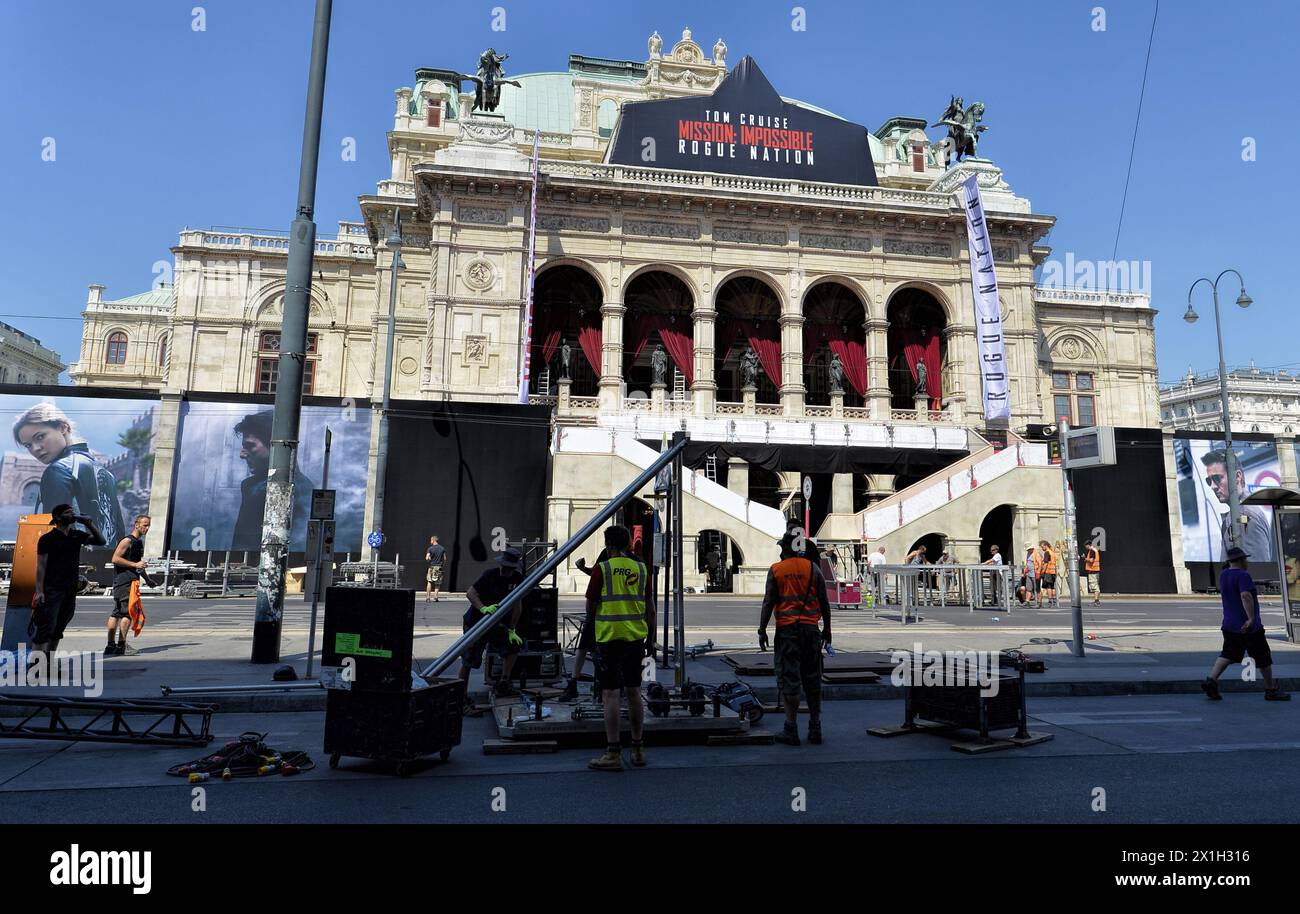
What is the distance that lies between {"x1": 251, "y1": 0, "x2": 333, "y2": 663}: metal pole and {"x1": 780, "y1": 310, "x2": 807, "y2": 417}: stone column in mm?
26556

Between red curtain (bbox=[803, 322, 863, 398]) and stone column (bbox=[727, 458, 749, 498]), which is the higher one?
red curtain (bbox=[803, 322, 863, 398])

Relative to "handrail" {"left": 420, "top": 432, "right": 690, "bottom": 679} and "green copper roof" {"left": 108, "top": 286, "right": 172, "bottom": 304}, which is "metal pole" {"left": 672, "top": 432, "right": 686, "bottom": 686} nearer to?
"handrail" {"left": 420, "top": 432, "right": 690, "bottom": 679}

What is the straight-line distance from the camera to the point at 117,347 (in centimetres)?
6256

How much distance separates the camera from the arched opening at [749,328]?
3750cm

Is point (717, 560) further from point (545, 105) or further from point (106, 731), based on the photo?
point (545, 105)

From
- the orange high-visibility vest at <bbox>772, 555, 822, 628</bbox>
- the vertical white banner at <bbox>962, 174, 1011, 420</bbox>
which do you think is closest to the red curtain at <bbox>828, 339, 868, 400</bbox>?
the vertical white banner at <bbox>962, 174, 1011, 420</bbox>

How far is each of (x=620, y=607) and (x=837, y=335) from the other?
1354 inches

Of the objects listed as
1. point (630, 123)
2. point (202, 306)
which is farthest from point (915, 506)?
point (202, 306)

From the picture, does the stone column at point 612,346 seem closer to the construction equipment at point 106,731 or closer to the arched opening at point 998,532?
the arched opening at point 998,532

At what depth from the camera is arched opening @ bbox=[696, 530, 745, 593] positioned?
30.9m

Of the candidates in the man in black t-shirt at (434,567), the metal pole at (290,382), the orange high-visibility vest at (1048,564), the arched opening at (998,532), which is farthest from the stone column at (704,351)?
the metal pole at (290,382)

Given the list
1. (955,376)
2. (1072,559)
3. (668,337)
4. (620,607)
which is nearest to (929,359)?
(955,376)
